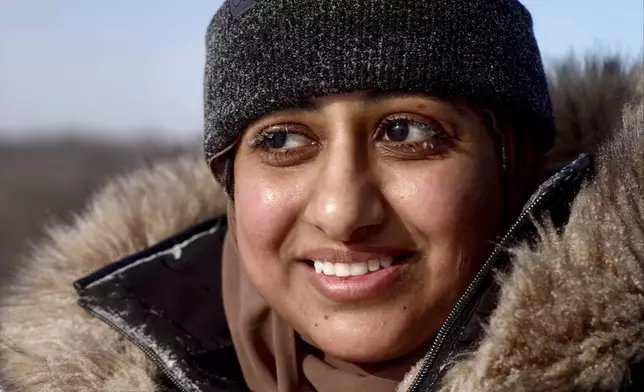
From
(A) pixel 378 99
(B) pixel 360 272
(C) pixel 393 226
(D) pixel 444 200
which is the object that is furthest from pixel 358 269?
(A) pixel 378 99

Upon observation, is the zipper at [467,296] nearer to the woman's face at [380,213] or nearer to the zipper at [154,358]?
the woman's face at [380,213]

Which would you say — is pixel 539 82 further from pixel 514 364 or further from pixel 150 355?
pixel 150 355

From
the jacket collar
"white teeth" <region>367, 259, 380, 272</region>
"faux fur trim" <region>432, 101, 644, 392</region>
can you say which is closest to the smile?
"white teeth" <region>367, 259, 380, 272</region>

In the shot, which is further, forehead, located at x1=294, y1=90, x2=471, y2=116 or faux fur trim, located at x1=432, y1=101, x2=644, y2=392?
forehead, located at x1=294, y1=90, x2=471, y2=116

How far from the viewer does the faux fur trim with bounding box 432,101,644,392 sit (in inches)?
48.8

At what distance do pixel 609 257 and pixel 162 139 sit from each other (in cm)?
239

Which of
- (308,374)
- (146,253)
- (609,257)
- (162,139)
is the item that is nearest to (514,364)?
(609,257)

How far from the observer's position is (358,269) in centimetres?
158

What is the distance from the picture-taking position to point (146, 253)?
218 centimetres

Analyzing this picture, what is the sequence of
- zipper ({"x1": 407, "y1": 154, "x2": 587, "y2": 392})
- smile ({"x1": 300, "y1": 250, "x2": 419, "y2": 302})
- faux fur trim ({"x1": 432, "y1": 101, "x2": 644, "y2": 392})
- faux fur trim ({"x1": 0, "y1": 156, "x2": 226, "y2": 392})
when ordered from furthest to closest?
1. faux fur trim ({"x1": 0, "y1": 156, "x2": 226, "y2": 392})
2. smile ({"x1": 300, "y1": 250, "x2": 419, "y2": 302})
3. zipper ({"x1": 407, "y1": 154, "x2": 587, "y2": 392})
4. faux fur trim ({"x1": 432, "y1": 101, "x2": 644, "y2": 392})

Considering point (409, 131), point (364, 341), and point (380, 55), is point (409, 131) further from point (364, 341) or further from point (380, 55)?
point (364, 341)

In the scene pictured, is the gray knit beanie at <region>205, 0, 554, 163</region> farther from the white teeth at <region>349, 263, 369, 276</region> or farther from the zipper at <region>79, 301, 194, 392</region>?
the zipper at <region>79, 301, 194, 392</region>

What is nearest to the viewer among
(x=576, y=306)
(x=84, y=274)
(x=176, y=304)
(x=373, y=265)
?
(x=576, y=306)

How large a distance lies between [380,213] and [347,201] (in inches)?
2.9
